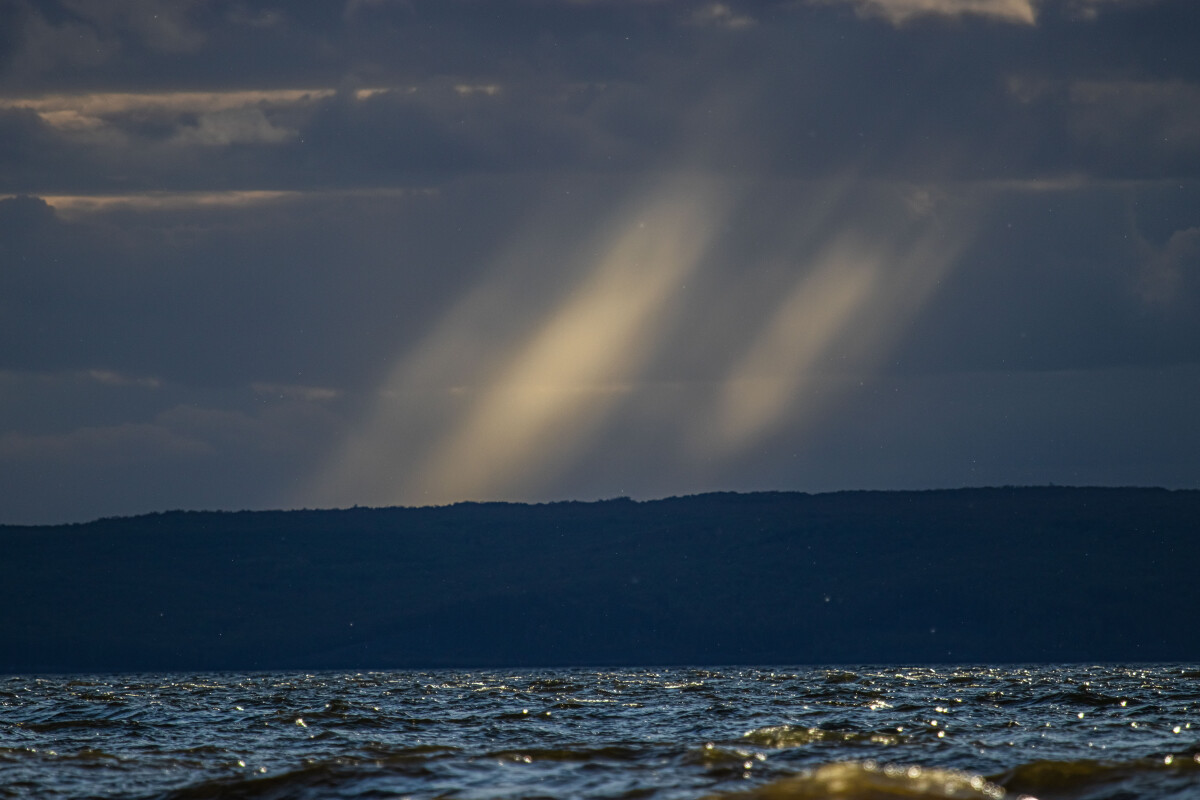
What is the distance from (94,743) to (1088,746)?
26.3 metres

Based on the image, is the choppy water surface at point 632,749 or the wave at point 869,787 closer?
the wave at point 869,787

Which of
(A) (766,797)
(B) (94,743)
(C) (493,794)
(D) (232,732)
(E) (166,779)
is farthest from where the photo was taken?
(D) (232,732)

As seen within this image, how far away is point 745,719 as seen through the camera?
47.7 metres

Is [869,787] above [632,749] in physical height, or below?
below

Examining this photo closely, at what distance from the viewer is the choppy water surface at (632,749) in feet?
94.2

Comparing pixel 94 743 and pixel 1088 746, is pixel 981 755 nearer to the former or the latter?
pixel 1088 746

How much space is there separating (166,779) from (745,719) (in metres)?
20.6

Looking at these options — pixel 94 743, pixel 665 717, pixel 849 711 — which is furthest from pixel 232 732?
pixel 849 711

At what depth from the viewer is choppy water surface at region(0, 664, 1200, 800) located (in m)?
28.7

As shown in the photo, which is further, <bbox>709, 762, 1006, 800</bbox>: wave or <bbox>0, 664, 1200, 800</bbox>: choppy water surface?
<bbox>0, 664, 1200, 800</bbox>: choppy water surface

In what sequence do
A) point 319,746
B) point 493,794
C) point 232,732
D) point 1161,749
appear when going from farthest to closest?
point 232,732 → point 319,746 → point 1161,749 → point 493,794

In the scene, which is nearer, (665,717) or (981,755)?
(981,755)

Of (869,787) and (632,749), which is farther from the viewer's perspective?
(632,749)

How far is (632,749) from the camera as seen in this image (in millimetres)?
36062
